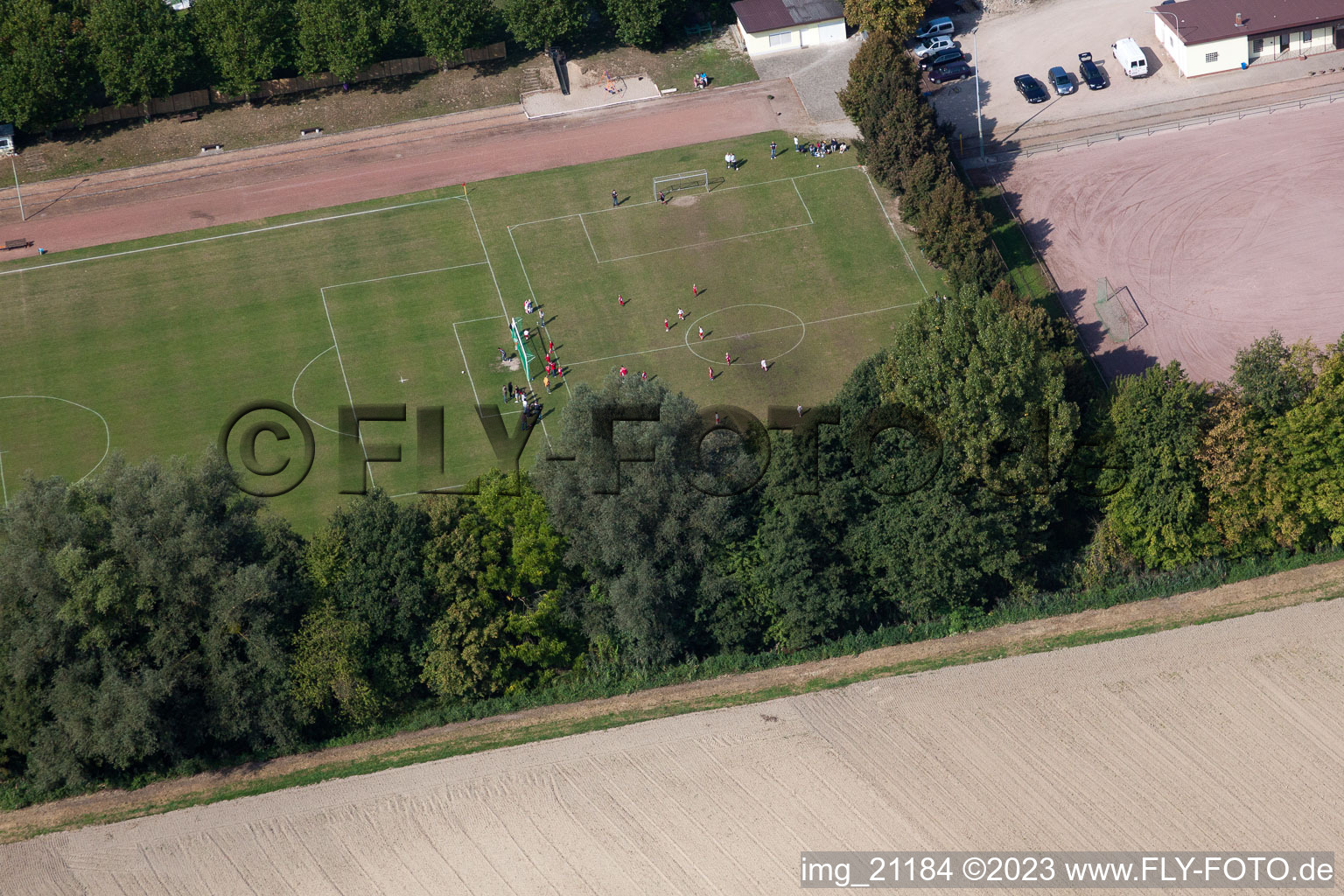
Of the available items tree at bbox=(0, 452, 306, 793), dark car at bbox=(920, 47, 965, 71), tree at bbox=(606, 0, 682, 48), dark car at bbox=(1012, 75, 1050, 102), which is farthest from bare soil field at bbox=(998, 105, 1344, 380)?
tree at bbox=(0, 452, 306, 793)

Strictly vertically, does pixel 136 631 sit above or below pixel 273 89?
below

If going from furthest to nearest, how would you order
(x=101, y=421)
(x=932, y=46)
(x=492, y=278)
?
(x=932, y=46)
(x=492, y=278)
(x=101, y=421)

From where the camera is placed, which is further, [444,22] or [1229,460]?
[444,22]

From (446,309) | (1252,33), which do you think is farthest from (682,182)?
(1252,33)

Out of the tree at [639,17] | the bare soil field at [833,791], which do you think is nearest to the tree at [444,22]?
the tree at [639,17]

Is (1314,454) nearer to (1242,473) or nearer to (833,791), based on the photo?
(1242,473)

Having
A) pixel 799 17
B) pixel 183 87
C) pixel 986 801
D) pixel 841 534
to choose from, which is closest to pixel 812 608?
pixel 841 534

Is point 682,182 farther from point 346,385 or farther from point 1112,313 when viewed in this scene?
point 1112,313

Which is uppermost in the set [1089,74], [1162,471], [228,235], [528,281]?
[1089,74]

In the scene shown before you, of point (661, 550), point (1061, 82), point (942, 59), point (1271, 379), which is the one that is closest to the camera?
point (661, 550)
